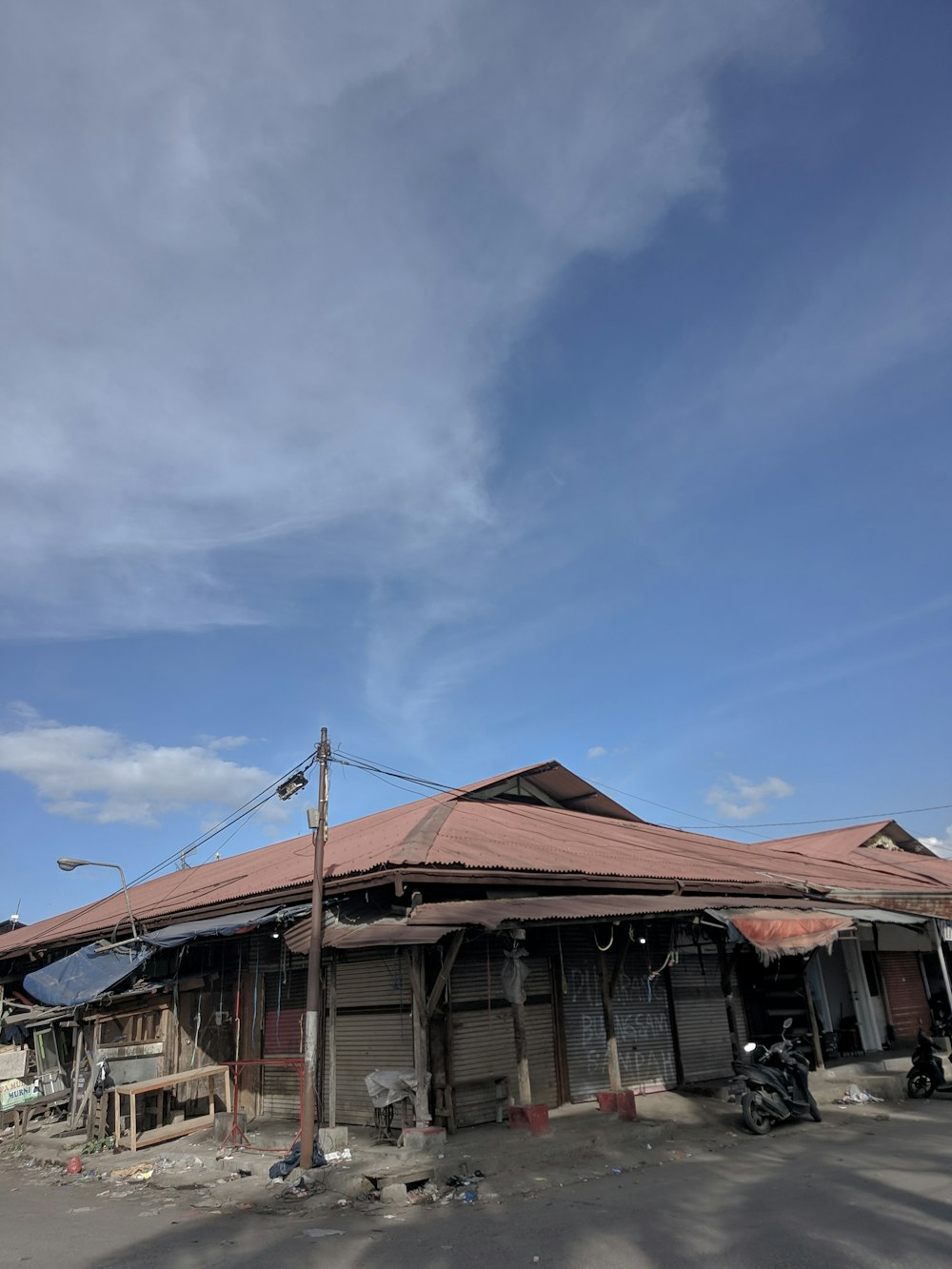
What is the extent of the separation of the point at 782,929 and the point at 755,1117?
256cm

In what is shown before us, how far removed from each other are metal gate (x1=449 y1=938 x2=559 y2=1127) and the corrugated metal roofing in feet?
5.17

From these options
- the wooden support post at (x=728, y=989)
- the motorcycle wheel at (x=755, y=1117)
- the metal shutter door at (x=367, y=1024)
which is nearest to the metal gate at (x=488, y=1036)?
the metal shutter door at (x=367, y=1024)

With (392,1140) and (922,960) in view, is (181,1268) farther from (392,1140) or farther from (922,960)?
(922,960)

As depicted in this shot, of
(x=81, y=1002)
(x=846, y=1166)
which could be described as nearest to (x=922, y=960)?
(x=846, y=1166)

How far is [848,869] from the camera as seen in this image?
21.2 m

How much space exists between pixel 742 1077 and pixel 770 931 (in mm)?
2034

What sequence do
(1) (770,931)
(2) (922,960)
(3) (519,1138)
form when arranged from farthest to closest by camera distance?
(2) (922,960), (1) (770,931), (3) (519,1138)

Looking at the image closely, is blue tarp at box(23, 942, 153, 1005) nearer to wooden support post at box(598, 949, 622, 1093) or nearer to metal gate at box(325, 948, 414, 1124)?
metal gate at box(325, 948, 414, 1124)

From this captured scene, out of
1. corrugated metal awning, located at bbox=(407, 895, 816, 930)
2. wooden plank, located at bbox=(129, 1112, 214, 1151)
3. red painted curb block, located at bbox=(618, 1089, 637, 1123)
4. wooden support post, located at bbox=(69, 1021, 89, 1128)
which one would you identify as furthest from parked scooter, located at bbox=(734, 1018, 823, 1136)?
wooden support post, located at bbox=(69, 1021, 89, 1128)

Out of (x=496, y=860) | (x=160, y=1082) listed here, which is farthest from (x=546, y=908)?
(x=160, y=1082)

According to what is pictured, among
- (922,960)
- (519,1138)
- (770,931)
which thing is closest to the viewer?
(519,1138)

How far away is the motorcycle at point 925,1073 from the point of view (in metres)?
13.1

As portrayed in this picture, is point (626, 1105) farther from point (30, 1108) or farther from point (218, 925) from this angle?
point (30, 1108)

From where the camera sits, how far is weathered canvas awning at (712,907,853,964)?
11945 millimetres
